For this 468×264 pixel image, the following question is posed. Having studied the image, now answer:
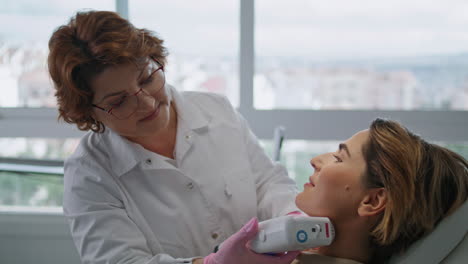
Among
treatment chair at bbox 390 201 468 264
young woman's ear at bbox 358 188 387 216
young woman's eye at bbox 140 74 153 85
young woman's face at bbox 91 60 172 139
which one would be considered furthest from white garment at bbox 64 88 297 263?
treatment chair at bbox 390 201 468 264

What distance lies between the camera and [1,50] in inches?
113

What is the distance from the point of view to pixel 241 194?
5.31 feet

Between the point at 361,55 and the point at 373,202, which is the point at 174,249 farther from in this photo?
the point at 361,55

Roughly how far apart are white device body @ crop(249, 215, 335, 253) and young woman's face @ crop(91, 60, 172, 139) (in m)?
0.49

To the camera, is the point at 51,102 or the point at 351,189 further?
the point at 51,102

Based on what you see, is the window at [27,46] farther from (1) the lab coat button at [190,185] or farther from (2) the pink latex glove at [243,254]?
(2) the pink latex glove at [243,254]

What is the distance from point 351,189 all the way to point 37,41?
2.31m

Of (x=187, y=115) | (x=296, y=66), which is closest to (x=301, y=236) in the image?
(x=187, y=115)

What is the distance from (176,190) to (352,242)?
59 centimetres

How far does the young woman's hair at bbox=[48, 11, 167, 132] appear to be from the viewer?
1.30 m

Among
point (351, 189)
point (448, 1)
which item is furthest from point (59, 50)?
point (448, 1)

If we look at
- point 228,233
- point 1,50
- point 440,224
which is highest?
point 1,50

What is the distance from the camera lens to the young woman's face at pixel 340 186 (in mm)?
1318

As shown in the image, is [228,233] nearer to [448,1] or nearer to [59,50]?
[59,50]
